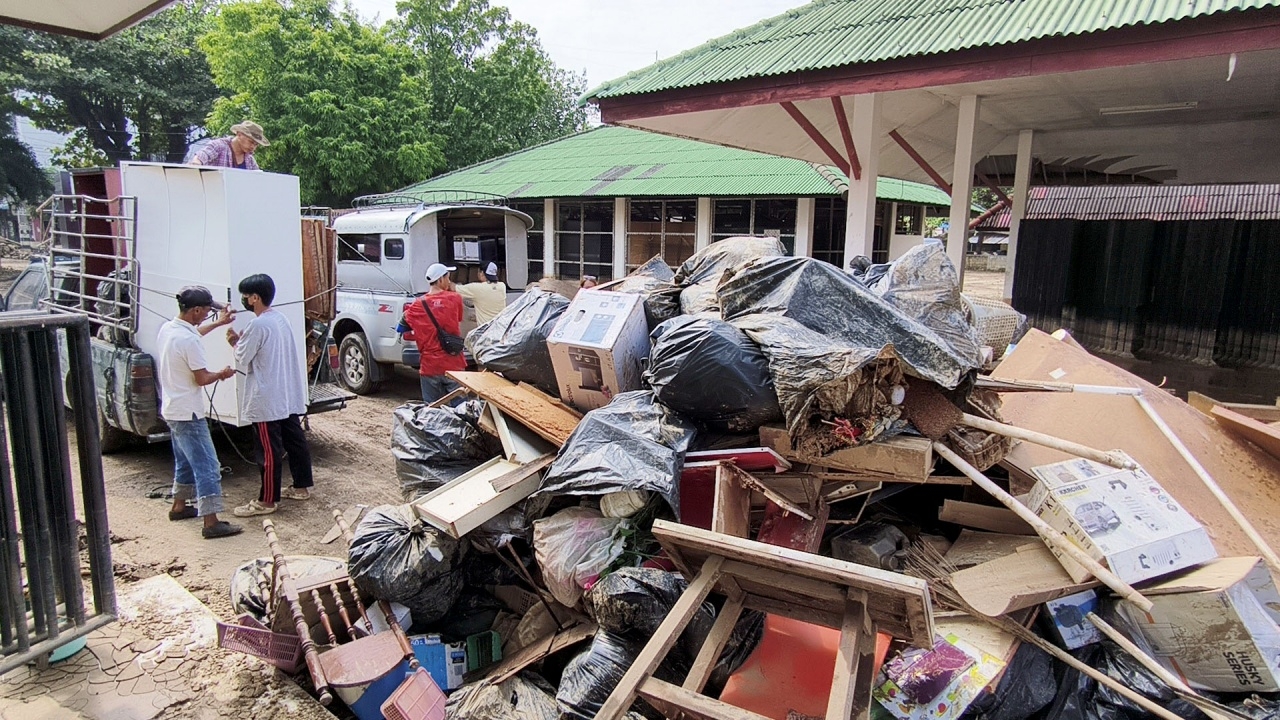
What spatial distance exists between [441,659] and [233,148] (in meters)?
4.48

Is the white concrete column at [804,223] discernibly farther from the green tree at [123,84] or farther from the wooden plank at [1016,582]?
the green tree at [123,84]

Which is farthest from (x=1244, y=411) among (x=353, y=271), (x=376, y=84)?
(x=376, y=84)

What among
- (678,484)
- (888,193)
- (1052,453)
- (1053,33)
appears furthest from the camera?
(888,193)

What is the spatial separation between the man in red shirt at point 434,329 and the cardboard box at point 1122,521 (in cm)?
435

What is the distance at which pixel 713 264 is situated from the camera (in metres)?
4.14

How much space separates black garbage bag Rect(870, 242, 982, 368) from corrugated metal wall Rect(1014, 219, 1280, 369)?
906 centimetres

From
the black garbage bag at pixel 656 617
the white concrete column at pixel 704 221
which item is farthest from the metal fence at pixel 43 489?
the white concrete column at pixel 704 221

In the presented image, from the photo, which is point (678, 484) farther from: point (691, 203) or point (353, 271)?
point (691, 203)

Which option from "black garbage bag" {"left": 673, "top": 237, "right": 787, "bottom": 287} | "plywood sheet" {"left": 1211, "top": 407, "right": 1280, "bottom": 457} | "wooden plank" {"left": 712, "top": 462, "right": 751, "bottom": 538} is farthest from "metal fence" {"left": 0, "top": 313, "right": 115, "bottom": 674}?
"plywood sheet" {"left": 1211, "top": 407, "right": 1280, "bottom": 457}

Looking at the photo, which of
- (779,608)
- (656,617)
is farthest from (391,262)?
(779,608)

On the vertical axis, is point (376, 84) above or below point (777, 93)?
above

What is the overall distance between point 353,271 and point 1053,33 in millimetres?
7046

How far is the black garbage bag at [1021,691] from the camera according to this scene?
7.87ft

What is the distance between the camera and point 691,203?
13398 mm
